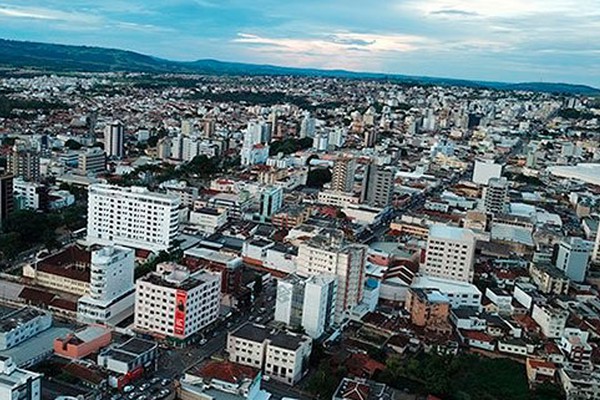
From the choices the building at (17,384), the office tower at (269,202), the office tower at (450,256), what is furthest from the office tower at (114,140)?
the building at (17,384)

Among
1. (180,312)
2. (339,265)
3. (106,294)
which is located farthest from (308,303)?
(106,294)

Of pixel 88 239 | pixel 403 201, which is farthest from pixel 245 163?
pixel 88 239

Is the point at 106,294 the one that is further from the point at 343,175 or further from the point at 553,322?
the point at 343,175

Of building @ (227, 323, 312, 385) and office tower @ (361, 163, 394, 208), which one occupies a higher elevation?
office tower @ (361, 163, 394, 208)

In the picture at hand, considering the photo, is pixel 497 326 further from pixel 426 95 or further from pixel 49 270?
pixel 426 95

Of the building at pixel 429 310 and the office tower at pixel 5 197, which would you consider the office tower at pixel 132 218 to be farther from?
the building at pixel 429 310

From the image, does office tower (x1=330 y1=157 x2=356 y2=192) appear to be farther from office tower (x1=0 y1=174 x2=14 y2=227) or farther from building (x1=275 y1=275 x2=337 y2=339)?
building (x1=275 y1=275 x2=337 y2=339)

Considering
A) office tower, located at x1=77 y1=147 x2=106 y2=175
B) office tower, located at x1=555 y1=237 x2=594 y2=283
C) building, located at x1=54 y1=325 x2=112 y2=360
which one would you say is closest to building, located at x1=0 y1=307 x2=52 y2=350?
building, located at x1=54 y1=325 x2=112 y2=360
